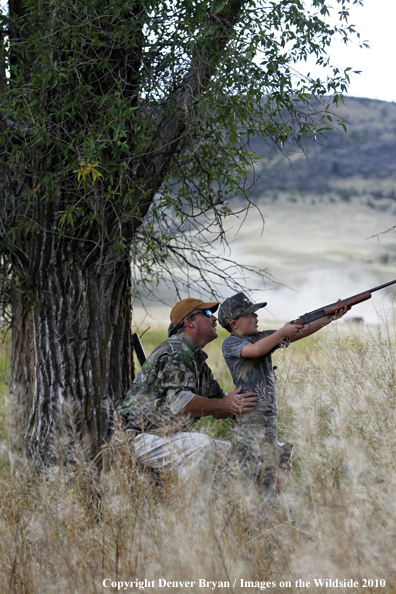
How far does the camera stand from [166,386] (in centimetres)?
411

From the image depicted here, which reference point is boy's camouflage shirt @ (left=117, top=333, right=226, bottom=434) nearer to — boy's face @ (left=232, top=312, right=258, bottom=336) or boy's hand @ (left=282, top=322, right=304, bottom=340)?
boy's face @ (left=232, top=312, right=258, bottom=336)

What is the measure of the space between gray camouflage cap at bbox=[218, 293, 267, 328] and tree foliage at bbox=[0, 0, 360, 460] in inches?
51.5

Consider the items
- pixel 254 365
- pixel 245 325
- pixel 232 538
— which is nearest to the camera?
→ pixel 232 538

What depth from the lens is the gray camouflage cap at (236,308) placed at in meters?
4.01

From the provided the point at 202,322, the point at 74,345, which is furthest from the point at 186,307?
the point at 74,345

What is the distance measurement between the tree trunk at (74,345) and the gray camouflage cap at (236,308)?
159 centimetres

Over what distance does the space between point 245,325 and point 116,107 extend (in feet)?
7.32

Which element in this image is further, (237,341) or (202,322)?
(202,322)

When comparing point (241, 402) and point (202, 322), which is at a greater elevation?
point (202, 322)

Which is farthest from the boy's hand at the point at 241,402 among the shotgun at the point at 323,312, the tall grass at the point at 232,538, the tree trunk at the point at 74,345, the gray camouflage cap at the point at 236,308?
the tree trunk at the point at 74,345

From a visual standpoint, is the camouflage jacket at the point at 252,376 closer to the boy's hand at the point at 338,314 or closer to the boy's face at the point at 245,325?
the boy's face at the point at 245,325

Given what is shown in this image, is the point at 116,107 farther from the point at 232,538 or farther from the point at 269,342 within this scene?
the point at 232,538

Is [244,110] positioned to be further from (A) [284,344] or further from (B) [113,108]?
(A) [284,344]

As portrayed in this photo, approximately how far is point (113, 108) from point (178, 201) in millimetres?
1479
